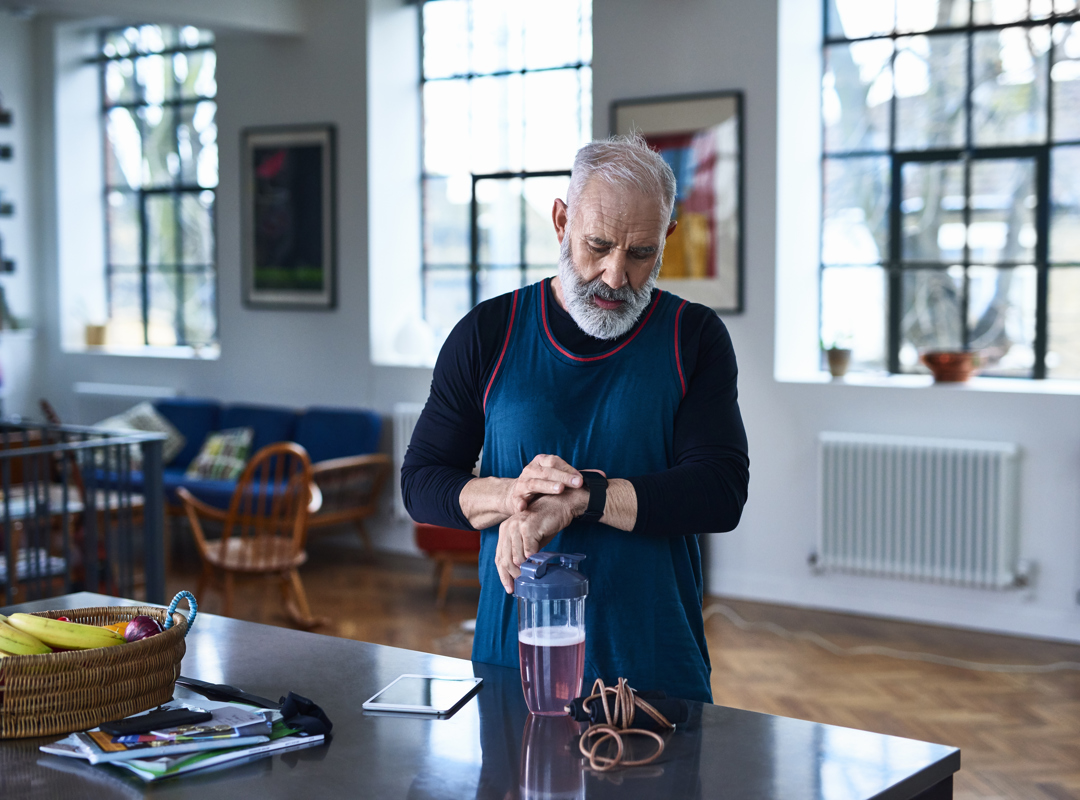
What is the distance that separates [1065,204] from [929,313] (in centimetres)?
77

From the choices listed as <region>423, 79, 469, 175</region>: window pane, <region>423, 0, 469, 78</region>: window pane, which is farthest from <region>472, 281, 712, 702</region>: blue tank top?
<region>423, 0, 469, 78</region>: window pane

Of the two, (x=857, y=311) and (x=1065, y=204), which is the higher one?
(x=1065, y=204)

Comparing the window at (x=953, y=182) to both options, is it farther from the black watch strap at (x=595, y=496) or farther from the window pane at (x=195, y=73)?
the window pane at (x=195, y=73)

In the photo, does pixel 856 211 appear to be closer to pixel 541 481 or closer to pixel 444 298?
pixel 444 298

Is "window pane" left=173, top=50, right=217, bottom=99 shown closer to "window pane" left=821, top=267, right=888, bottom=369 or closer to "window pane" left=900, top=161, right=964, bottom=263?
"window pane" left=821, top=267, right=888, bottom=369

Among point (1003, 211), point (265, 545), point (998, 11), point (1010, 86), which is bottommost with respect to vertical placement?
point (265, 545)

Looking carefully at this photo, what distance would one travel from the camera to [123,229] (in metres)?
8.65

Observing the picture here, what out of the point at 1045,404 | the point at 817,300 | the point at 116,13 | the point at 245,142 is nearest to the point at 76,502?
the point at 116,13

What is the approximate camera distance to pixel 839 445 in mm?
5355

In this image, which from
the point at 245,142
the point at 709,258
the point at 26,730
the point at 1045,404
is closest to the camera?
the point at 26,730

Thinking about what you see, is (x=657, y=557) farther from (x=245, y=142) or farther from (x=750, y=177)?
(x=245, y=142)

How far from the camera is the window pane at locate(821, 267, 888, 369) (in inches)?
224

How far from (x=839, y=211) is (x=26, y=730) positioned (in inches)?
194

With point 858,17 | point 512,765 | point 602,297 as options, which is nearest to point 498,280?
point 858,17
